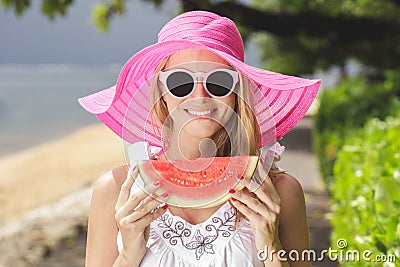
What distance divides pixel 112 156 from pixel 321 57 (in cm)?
788

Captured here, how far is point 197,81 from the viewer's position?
1.81m

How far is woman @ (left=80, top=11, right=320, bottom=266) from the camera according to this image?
1.81 meters

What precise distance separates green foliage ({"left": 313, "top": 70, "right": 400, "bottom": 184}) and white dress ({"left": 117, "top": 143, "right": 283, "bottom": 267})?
18.4 feet

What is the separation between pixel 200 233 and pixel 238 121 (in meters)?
0.37

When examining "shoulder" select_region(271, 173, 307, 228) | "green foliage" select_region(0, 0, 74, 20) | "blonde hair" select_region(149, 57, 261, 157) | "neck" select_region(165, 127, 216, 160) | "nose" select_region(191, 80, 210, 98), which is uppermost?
"nose" select_region(191, 80, 210, 98)

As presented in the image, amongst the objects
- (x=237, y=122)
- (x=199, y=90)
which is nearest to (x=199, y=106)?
(x=199, y=90)

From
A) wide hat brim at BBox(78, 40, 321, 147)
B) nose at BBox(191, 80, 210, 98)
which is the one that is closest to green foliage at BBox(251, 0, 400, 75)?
wide hat brim at BBox(78, 40, 321, 147)

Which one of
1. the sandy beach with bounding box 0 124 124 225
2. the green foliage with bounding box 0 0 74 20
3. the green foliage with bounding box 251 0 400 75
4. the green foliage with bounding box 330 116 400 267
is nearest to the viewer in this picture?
the green foliage with bounding box 330 116 400 267

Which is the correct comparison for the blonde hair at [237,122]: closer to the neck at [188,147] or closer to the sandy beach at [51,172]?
the neck at [188,147]

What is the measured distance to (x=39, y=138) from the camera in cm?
3162

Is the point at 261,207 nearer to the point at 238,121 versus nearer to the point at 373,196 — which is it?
the point at 238,121

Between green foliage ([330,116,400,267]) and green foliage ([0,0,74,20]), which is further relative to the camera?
green foliage ([0,0,74,20])

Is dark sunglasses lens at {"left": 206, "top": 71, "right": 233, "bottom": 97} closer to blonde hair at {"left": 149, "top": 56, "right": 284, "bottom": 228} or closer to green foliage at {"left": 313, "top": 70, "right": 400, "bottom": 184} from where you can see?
blonde hair at {"left": 149, "top": 56, "right": 284, "bottom": 228}

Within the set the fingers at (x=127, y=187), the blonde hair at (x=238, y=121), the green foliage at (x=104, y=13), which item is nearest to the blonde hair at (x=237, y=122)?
the blonde hair at (x=238, y=121)
